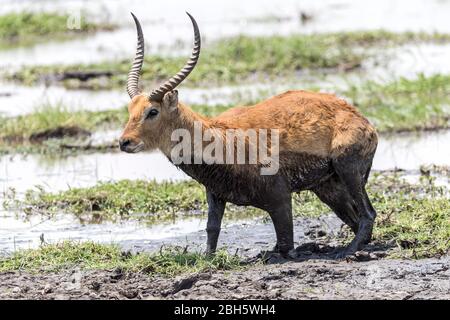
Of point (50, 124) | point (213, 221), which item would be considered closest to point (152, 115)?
point (213, 221)

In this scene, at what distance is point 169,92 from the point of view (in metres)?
9.90

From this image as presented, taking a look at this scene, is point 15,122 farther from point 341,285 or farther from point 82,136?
point 341,285

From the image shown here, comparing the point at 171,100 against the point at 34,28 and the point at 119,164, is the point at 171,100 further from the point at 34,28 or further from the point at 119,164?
the point at 34,28

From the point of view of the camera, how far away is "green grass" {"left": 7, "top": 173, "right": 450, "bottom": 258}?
1169 cm

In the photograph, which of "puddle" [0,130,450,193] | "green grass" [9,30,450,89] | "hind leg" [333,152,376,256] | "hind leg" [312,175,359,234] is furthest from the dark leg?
"green grass" [9,30,450,89]

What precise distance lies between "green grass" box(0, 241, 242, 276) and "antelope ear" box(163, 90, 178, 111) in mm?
1202

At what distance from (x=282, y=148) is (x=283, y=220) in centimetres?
61

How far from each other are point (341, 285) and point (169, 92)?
211 cm

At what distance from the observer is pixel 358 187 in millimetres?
10562

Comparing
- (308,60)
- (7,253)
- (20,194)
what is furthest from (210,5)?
(7,253)

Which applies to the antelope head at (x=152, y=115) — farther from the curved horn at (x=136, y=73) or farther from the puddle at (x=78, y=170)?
the puddle at (x=78, y=170)
